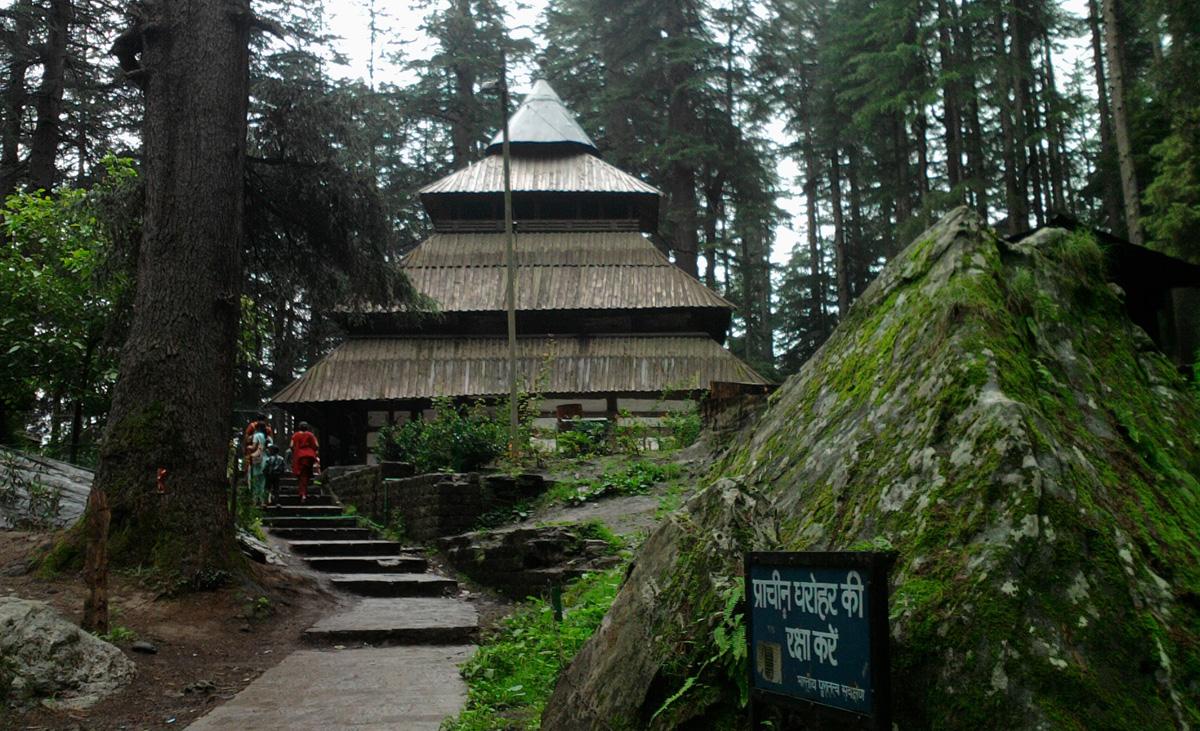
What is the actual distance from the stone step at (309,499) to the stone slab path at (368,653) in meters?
2.94

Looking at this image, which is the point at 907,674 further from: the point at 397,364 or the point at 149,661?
the point at 397,364

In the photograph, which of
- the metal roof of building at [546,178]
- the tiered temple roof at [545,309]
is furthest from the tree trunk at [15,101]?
the metal roof of building at [546,178]

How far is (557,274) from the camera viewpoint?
26.7m

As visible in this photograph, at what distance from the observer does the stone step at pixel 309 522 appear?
15.8m

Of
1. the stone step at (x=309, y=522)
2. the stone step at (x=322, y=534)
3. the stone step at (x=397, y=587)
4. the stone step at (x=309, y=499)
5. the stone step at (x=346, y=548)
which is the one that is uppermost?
the stone step at (x=309, y=499)

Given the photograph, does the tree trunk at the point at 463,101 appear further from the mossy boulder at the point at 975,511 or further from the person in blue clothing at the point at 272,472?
the mossy boulder at the point at 975,511

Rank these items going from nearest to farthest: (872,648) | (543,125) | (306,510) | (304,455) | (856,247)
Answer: (872,648)
(306,510)
(304,455)
(543,125)
(856,247)

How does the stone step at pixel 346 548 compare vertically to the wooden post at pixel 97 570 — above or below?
below

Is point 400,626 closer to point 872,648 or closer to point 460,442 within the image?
point 460,442

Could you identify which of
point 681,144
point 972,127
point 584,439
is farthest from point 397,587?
point 681,144

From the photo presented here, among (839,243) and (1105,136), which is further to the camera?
(839,243)

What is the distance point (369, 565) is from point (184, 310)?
4.83m

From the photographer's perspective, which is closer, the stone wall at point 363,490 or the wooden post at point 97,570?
the wooden post at point 97,570

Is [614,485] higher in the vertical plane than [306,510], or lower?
higher
